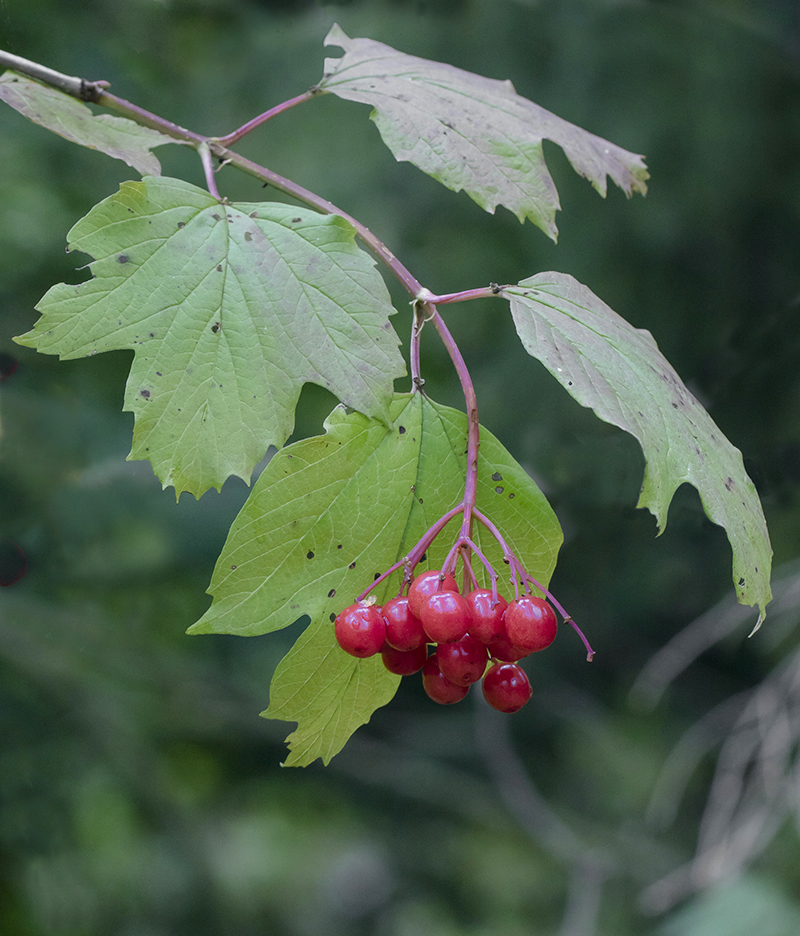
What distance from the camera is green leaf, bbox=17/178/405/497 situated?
1.78 ft

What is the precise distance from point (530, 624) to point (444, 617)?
60 mm

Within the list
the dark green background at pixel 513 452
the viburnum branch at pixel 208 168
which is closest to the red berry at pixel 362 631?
the viburnum branch at pixel 208 168

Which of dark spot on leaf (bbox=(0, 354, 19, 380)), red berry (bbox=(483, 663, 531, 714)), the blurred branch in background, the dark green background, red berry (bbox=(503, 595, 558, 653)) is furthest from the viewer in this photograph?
the blurred branch in background

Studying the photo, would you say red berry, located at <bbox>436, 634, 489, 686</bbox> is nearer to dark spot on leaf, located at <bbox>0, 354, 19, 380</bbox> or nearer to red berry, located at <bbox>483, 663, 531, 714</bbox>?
red berry, located at <bbox>483, 663, 531, 714</bbox>

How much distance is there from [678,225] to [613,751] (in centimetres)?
145

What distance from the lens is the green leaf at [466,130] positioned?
0.68 m

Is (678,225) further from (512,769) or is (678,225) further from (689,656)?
(512,769)

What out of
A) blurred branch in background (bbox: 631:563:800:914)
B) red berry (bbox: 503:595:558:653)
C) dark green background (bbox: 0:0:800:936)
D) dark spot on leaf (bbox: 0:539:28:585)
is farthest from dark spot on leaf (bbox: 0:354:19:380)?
blurred branch in background (bbox: 631:563:800:914)

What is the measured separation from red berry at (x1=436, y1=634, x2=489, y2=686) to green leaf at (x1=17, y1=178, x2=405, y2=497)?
0.19m

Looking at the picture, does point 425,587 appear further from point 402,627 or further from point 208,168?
point 208,168

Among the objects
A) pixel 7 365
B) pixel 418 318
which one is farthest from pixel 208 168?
pixel 7 365

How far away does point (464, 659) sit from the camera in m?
0.57

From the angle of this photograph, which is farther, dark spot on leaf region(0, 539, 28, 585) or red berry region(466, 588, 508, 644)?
dark spot on leaf region(0, 539, 28, 585)

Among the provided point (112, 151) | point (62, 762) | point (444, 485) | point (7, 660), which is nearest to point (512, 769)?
point (62, 762)
